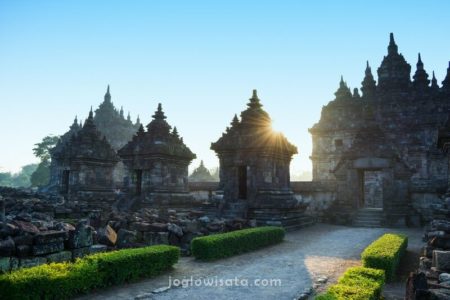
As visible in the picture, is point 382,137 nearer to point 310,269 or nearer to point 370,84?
point 370,84

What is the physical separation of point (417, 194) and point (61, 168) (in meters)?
22.1

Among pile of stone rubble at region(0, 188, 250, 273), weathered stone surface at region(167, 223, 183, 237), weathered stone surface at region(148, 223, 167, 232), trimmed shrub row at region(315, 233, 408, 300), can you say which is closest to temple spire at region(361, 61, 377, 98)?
pile of stone rubble at region(0, 188, 250, 273)

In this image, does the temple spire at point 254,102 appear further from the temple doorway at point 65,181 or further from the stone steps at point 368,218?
the temple doorway at point 65,181

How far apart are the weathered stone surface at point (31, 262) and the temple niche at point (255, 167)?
35.0 feet

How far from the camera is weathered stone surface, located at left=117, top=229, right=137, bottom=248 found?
9977 mm

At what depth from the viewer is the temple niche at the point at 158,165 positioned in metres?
18.8

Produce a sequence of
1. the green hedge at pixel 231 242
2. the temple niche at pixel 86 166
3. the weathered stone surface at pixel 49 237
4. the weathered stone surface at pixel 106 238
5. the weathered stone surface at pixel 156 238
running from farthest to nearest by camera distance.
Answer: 1. the temple niche at pixel 86 166
2. the weathered stone surface at pixel 156 238
3. the green hedge at pixel 231 242
4. the weathered stone surface at pixel 106 238
5. the weathered stone surface at pixel 49 237

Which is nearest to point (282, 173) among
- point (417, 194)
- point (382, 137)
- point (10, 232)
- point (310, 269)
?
point (382, 137)

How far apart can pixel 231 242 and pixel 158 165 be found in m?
9.86

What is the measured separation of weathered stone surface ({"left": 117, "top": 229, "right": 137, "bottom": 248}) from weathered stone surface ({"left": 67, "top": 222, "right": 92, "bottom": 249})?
2.20 metres

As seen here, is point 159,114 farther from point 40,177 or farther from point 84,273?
point 40,177

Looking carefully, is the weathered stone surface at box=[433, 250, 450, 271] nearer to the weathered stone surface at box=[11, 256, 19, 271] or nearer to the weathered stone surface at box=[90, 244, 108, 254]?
the weathered stone surface at box=[90, 244, 108, 254]

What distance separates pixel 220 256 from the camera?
980 centimetres

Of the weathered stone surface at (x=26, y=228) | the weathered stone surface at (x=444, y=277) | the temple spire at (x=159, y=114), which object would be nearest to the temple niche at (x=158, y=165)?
the temple spire at (x=159, y=114)
